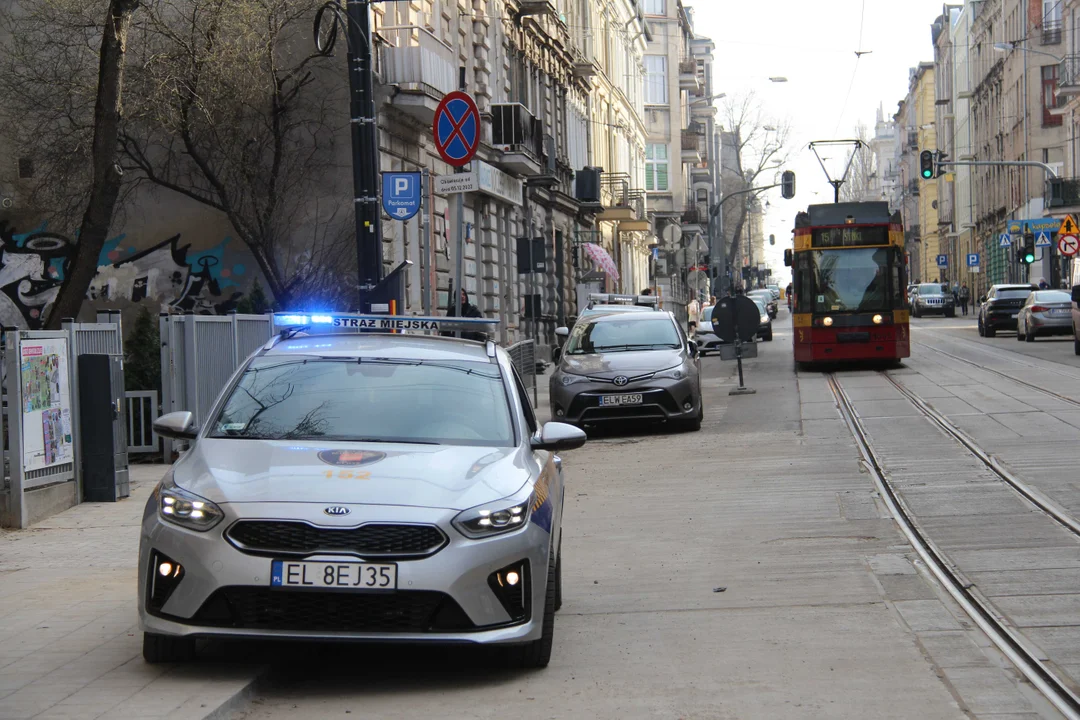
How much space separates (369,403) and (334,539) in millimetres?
1443

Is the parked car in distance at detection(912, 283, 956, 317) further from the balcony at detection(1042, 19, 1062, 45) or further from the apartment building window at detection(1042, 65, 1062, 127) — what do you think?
the balcony at detection(1042, 19, 1062, 45)

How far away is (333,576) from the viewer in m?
5.81

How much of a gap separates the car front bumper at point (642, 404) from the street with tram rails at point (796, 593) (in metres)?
0.99

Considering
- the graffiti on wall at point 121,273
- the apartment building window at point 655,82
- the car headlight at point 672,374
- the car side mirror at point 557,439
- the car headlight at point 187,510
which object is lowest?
the car headlight at point 187,510

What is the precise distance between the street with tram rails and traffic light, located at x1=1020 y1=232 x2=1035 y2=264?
36.1 meters

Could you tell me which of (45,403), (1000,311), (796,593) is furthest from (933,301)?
(796,593)

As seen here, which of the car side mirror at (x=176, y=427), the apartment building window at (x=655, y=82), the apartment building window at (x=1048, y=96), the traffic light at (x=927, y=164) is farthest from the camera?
the apartment building window at (x=655, y=82)

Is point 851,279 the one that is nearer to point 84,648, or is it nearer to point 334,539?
point 84,648

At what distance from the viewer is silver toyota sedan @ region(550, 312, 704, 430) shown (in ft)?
59.1

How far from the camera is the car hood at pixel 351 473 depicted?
6039 millimetres

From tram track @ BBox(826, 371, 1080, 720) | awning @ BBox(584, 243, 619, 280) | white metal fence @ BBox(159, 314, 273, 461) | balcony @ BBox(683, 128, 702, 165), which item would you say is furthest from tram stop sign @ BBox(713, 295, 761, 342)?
balcony @ BBox(683, 128, 702, 165)

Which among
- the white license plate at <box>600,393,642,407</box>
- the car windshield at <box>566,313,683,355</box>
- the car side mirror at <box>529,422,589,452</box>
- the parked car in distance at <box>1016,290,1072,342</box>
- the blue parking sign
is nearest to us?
the car side mirror at <box>529,422,589,452</box>

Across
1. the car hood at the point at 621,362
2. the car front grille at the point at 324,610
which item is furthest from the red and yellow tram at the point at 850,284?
the car front grille at the point at 324,610

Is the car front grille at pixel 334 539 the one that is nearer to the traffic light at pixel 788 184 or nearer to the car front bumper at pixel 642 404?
the car front bumper at pixel 642 404
